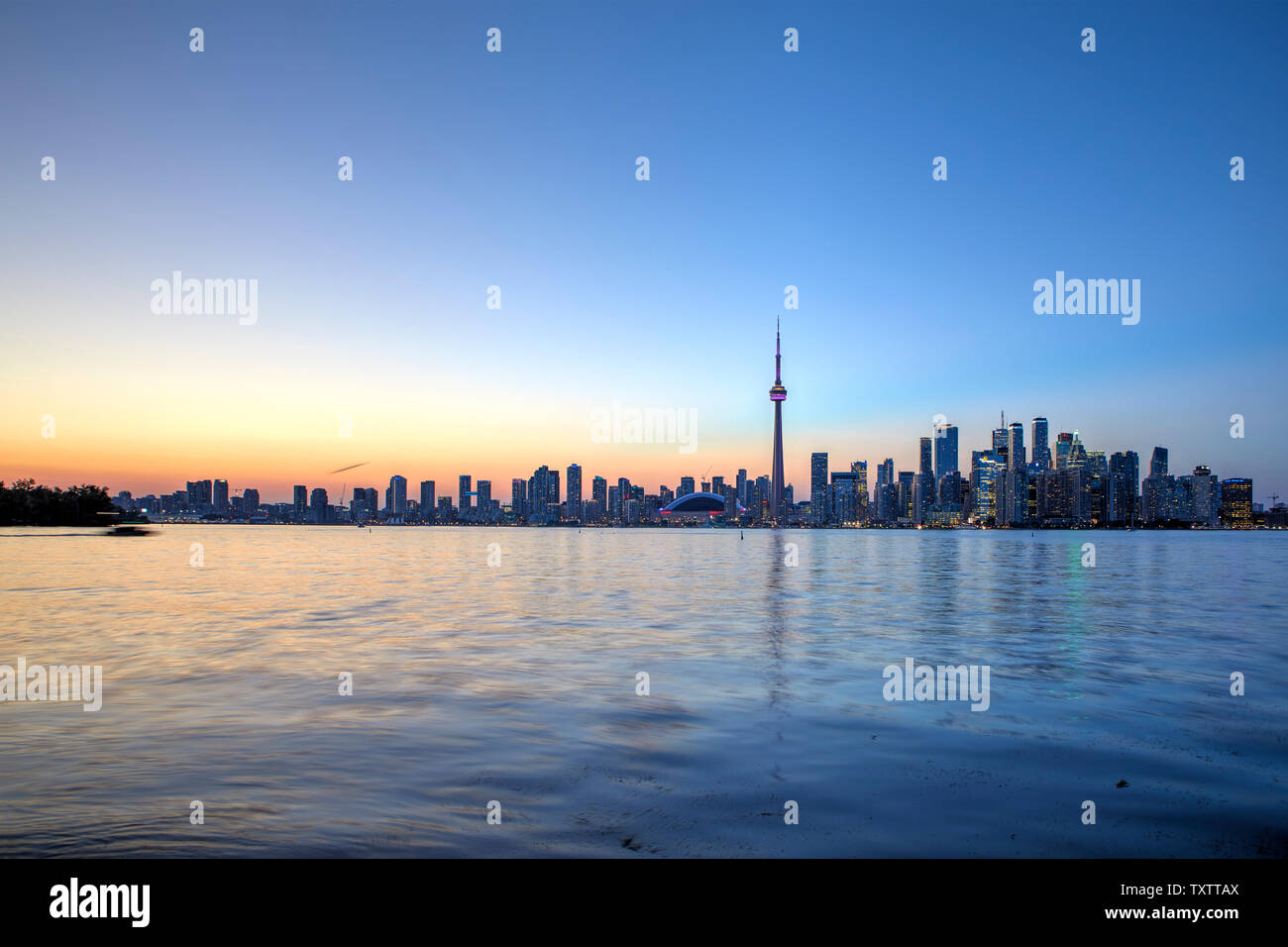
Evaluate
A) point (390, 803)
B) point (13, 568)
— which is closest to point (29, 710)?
point (390, 803)

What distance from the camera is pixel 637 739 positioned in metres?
14.1

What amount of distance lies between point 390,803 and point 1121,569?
8718 cm

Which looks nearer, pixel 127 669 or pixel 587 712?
pixel 587 712

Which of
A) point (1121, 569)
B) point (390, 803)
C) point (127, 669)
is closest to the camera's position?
point (390, 803)

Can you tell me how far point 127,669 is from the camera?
70.8 ft

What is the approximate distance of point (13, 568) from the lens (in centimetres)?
6719

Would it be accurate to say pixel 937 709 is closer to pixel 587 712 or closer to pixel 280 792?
pixel 587 712

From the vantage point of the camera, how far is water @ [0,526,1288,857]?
9.28 meters

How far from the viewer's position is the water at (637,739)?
30.5ft
